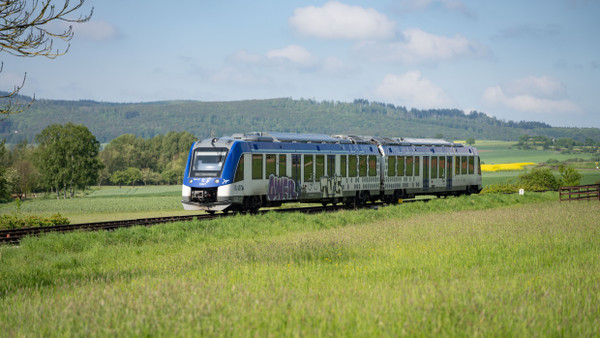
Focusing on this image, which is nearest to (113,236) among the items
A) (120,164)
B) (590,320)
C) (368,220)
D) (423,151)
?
(368,220)

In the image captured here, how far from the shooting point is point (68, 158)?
79.6 metres

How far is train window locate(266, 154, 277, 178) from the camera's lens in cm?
2555

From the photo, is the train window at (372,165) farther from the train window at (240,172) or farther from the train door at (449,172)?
the train window at (240,172)

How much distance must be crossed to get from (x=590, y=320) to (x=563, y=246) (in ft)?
23.4

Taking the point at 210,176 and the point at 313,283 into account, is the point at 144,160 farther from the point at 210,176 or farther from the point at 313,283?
the point at 313,283

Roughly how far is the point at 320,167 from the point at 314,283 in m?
18.9

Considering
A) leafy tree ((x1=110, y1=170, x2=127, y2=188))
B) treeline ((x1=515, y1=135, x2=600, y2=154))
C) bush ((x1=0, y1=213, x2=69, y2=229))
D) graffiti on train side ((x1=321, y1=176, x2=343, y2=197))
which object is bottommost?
leafy tree ((x1=110, y1=170, x2=127, y2=188))

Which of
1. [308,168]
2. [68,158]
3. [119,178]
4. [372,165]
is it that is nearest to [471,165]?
[372,165]

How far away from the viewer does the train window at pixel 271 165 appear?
25.5 metres

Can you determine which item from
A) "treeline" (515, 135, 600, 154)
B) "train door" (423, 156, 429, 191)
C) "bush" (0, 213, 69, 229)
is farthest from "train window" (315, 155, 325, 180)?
"treeline" (515, 135, 600, 154)

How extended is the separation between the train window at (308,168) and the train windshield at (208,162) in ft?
15.6

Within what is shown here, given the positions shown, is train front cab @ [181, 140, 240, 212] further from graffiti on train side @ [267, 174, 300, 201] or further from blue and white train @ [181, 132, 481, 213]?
graffiti on train side @ [267, 174, 300, 201]

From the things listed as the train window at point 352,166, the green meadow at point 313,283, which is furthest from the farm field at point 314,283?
the train window at point 352,166

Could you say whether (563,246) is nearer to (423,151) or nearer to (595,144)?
(423,151)
